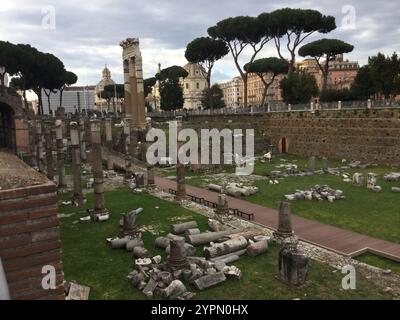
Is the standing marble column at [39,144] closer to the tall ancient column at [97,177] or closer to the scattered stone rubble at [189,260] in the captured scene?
the tall ancient column at [97,177]

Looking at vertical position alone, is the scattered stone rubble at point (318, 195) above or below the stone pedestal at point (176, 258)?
below

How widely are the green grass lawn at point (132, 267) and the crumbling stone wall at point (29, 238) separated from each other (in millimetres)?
5594

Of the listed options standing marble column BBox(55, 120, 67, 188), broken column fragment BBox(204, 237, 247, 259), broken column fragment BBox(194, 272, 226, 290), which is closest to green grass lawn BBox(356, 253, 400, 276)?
broken column fragment BBox(204, 237, 247, 259)

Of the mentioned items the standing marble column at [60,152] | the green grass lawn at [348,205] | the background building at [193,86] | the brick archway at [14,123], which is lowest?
the green grass lawn at [348,205]

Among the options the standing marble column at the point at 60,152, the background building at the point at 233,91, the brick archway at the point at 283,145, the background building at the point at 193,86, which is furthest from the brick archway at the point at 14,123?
the background building at the point at 233,91

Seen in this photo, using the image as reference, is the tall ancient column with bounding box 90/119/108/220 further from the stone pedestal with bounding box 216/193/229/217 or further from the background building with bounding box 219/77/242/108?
the background building with bounding box 219/77/242/108

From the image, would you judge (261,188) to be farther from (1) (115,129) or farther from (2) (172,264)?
(1) (115,129)

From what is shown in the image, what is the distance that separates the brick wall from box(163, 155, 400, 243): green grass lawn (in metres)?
12.6

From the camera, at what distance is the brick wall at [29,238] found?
4.69 m

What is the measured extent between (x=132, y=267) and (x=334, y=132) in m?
28.1

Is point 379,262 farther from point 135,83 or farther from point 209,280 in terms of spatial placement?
point 135,83

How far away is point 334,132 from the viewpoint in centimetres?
3544

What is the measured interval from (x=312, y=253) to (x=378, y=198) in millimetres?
9091

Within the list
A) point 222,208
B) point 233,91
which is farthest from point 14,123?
point 233,91
